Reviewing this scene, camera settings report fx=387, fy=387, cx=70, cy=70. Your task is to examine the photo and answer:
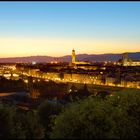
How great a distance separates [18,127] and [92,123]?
3588 mm

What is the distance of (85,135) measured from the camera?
385 inches

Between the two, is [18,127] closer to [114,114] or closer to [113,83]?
[114,114]

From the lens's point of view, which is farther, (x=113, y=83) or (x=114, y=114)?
(x=113, y=83)

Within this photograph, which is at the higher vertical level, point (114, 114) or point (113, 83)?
point (114, 114)

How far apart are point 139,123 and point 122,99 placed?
3.61ft

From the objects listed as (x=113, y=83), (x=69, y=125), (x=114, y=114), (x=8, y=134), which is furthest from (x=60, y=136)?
(x=113, y=83)

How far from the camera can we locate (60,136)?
1002cm

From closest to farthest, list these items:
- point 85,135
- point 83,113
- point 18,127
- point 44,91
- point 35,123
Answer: point 85,135 < point 83,113 < point 18,127 < point 35,123 < point 44,91

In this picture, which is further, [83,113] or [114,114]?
[114,114]

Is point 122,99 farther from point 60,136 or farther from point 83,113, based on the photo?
point 60,136

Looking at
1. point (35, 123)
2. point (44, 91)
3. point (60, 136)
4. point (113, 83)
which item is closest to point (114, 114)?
point (60, 136)

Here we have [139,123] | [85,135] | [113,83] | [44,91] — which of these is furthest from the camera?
[113,83]

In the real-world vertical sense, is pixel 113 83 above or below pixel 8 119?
below

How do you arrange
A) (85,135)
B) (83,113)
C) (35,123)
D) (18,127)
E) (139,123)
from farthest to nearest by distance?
1. (35,123)
2. (18,127)
3. (139,123)
4. (83,113)
5. (85,135)
